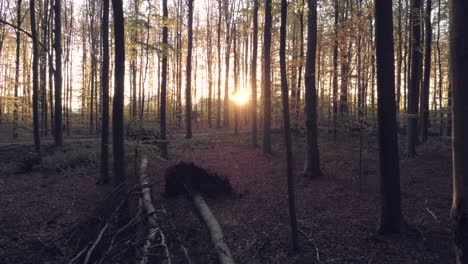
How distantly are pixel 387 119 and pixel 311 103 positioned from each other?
4.46m

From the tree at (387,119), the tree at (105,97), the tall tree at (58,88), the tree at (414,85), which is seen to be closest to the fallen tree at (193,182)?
the tree at (105,97)

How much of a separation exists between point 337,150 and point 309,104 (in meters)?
6.73

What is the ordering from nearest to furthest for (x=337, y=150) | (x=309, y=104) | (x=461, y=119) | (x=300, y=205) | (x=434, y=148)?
1. (x=461, y=119)
2. (x=300, y=205)
3. (x=309, y=104)
4. (x=434, y=148)
5. (x=337, y=150)

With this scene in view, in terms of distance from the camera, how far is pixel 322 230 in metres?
6.13

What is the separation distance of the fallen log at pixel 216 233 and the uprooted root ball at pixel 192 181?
71cm

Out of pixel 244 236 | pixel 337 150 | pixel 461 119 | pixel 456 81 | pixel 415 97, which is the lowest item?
pixel 244 236

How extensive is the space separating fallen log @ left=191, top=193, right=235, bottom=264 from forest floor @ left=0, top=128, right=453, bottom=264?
22 centimetres

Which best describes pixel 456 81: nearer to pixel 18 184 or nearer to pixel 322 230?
pixel 322 230

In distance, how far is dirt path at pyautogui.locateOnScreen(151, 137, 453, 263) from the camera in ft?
16.9

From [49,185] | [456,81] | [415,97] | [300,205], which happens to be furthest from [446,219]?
[49,185]

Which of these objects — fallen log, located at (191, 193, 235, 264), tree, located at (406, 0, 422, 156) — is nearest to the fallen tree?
fallen log, located at (191, 193, 235, 264)

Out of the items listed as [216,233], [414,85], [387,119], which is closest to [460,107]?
[387,119]

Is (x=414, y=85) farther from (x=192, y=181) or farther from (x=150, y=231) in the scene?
(x=150, y=231)

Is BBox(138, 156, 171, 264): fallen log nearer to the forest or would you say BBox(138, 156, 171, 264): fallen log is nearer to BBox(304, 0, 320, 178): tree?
the forest
